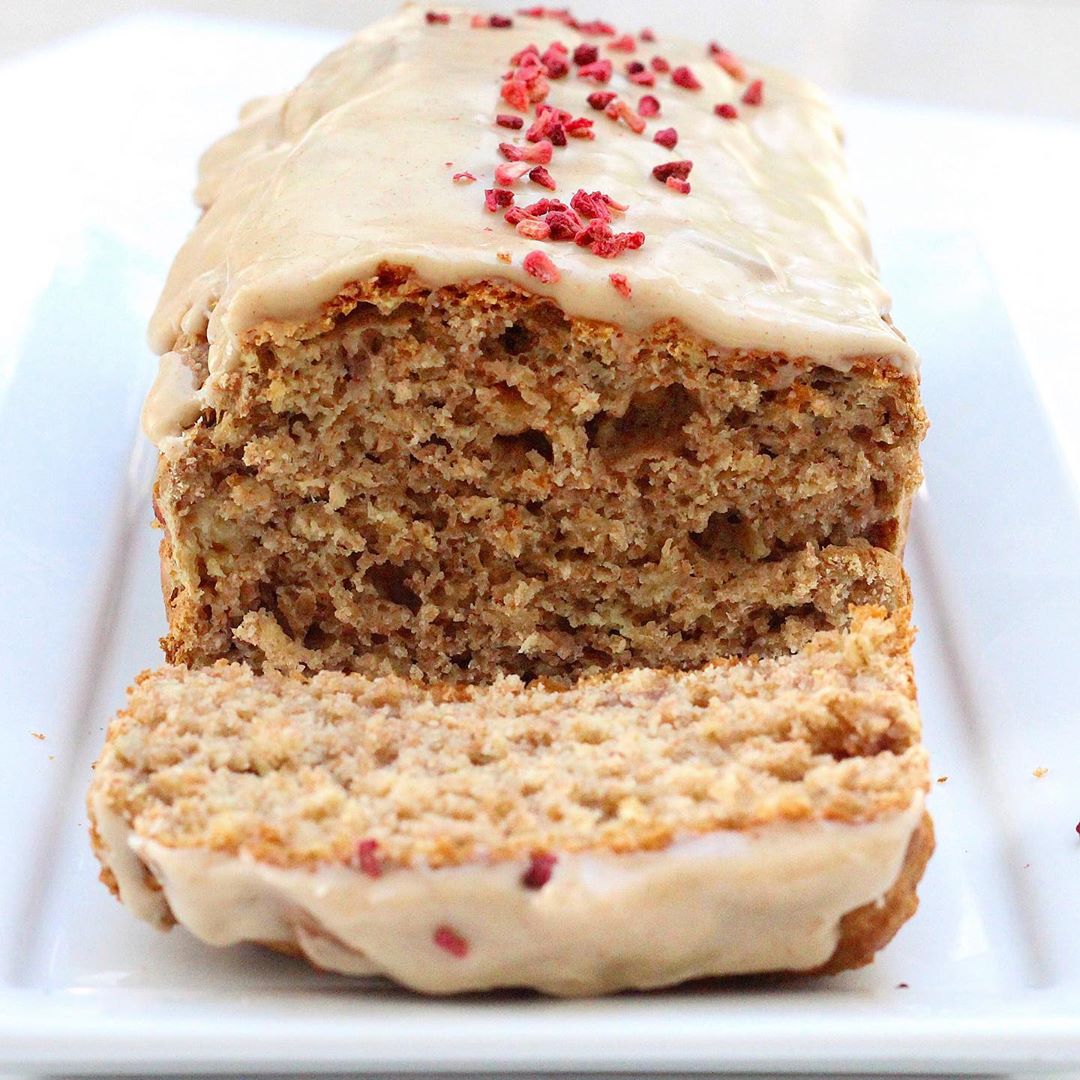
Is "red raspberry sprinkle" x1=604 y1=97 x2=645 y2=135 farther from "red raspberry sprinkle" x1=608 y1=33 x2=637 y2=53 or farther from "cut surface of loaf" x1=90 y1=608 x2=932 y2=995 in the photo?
"cut surface of loaf" x1=90 y1=608 x2=932 y2=995

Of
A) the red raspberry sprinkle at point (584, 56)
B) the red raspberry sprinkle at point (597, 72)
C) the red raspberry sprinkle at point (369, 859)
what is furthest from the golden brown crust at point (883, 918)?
the red raspberry sprinkle at point (584, 56)

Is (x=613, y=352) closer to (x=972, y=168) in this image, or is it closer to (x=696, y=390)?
(x=696, y=390)

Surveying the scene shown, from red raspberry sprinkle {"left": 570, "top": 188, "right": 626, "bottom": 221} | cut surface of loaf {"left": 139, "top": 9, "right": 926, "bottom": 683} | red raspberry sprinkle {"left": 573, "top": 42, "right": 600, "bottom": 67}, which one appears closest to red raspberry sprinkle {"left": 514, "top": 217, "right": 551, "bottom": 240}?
cut surface of loaf {"left": 139, "top": 9, "right": 926, "bottom": 683}

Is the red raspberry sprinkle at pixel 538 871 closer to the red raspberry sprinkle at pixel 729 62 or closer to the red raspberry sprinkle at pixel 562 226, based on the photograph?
the red raspberry sprinkle at pixel 562 226

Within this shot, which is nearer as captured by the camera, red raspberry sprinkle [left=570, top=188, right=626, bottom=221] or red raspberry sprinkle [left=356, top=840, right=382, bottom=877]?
red raspberry sprinkle [left=356, top=840, right=382, bottom=877]

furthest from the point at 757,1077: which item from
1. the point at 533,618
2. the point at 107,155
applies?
the point at 107,155

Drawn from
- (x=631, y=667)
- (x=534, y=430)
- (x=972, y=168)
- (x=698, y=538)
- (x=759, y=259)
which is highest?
(x=759, y=259)
